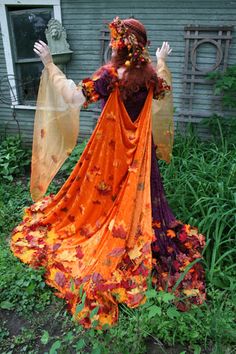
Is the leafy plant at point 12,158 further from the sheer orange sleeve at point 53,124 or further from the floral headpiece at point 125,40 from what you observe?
the floral headpiece at point 125,40

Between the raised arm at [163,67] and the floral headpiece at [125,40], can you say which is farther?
the raised arm at [163,67]

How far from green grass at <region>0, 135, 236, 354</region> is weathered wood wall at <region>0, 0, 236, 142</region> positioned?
4.84ft

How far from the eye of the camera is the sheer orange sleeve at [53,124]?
2369 mm

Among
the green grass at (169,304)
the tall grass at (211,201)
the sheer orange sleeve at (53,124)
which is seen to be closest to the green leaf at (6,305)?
the green grass at (169,304)

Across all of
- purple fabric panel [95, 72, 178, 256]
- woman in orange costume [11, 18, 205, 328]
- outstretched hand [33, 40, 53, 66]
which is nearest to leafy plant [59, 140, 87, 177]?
woman in orange costume [11, 18, 205, 328]

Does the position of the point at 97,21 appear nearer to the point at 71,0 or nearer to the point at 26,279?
the point at 71,0

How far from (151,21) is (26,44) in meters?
1.75

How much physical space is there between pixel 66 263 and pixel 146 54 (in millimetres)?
1534

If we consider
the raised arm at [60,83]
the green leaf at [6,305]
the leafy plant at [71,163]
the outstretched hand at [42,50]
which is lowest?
the green leaf at [6,305]

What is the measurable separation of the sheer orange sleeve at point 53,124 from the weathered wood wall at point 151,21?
224cm

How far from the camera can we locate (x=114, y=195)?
259 centimetres

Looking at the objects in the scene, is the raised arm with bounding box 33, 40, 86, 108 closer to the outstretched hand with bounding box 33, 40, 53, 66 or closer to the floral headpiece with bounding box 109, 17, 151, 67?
the outstretched hand with bounding box 33, 40, 53, 66

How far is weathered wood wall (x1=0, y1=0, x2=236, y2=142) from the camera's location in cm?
404

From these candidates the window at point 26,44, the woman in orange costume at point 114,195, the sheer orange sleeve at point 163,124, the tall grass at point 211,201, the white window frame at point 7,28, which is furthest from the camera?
the window at point 26,44
